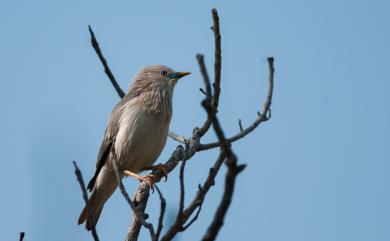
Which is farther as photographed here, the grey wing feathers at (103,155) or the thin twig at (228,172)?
the grey wing feathers at (103,155)

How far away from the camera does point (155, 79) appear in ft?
23.3

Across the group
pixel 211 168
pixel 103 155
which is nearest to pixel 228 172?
pixel 211 168

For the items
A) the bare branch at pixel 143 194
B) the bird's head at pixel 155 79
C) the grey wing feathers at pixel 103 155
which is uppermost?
the bird's head at pixel 155 79

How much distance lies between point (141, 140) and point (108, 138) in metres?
0.68

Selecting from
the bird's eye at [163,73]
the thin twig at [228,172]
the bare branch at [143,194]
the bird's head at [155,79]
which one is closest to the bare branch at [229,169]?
the thin twig at [228,172]

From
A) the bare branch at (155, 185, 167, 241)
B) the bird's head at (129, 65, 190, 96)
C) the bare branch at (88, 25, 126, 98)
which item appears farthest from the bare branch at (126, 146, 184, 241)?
the bird's head at (129, 65, 190, 96)

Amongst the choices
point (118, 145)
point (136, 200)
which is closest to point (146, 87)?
point (118, 145)

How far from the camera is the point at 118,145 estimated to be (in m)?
6.33

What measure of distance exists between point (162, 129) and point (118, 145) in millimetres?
552

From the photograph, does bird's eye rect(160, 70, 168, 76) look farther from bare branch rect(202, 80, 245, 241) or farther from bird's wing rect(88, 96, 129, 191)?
bare branch rect(202, 80, 245, 241)

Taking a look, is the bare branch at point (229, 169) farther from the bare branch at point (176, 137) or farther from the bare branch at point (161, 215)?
the bare branch at point (176, 137)

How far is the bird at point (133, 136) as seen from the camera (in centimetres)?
621

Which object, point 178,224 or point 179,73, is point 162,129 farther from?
point 178,224

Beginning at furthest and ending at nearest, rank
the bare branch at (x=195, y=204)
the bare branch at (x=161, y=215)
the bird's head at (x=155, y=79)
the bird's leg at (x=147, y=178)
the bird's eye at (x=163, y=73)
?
the bird's eye at (x=163, y=73)
the bird's head at (x=155, y=79)
the bird's leg at (x=147, y=178)
the bare branch at (x=195, y=204)
the bare branch at (x=161, y=215)
